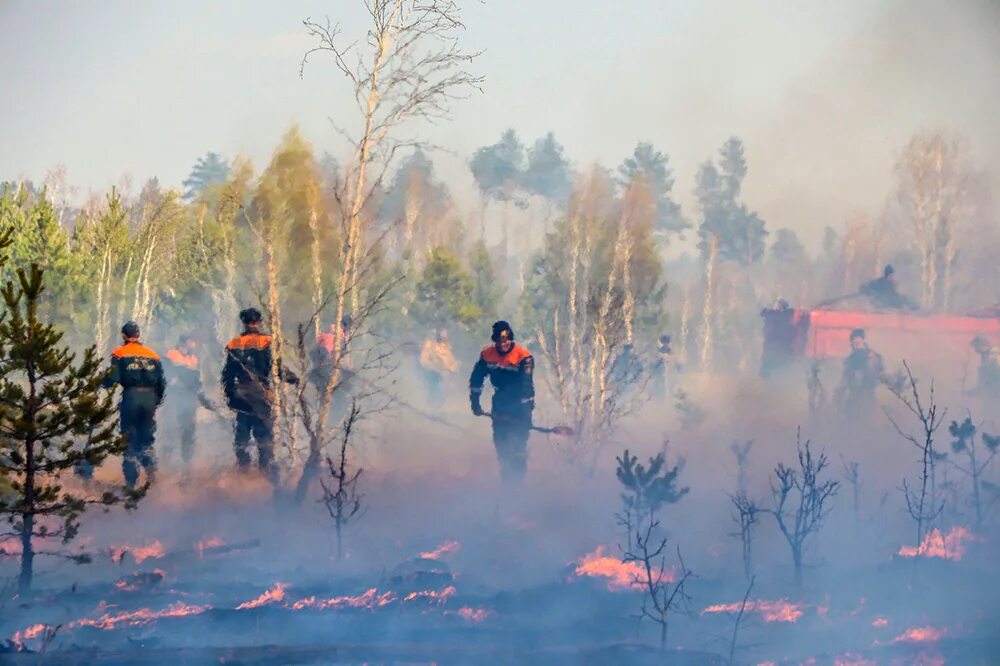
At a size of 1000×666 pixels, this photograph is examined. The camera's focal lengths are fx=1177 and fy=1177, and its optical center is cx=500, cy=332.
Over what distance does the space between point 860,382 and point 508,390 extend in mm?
9462

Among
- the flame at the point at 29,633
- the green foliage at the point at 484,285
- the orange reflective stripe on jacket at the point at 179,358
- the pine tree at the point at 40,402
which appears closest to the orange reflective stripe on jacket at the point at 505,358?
the pine tree at the point at 40,402

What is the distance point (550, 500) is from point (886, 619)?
440 cm

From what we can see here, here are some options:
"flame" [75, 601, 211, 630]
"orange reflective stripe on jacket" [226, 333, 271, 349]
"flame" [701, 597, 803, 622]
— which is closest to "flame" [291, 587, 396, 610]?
→ "flame" [75, 601, 211, 630]

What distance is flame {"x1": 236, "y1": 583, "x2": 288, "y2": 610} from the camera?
29.9 feet

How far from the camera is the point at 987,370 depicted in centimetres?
2259

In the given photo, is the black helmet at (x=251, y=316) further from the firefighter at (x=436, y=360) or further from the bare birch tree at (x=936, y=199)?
the bare birch tree at (x=936, y=199)

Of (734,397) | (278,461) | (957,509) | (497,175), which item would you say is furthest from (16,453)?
(497,175)

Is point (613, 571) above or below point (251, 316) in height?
below

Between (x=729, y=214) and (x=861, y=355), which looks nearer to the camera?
(x=861, y=355)

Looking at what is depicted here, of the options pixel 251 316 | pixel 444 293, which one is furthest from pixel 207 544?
pixel 444 293

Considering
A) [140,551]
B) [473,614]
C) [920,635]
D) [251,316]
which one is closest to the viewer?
[920,635]

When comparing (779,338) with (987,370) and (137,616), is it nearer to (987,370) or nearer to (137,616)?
(987,370)

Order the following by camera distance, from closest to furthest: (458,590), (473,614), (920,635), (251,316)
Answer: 1. (920,635)
2. (473,614)
3. (458,590)
4. (251,316)

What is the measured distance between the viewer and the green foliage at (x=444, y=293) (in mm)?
29828
